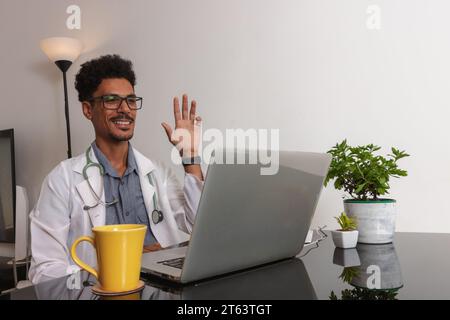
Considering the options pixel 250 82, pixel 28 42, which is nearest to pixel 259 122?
pixel 250 82

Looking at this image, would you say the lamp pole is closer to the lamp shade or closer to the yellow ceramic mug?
the lamp shade

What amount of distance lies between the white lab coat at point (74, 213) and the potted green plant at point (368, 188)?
0.40 m

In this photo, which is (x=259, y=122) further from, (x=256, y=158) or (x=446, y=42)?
(x=256, y=158)

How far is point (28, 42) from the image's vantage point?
2.72m

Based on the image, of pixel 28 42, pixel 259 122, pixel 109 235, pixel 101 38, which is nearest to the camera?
pixel 109 235

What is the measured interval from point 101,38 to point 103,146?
1.08m

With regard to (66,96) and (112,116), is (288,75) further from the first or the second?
(66,96)

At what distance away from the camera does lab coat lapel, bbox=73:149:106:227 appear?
1420mm

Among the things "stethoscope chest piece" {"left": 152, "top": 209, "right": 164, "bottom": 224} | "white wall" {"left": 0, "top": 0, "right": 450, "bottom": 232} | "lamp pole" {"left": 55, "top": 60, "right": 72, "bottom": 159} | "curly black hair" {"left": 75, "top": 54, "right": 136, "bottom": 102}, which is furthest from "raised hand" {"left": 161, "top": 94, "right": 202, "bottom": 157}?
"lamp pole" {"left": 55, "top": 60, "right": 72, "bottom": 159}

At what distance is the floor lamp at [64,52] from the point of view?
7.61 feet

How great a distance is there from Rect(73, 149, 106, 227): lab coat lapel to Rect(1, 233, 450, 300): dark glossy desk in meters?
0.62

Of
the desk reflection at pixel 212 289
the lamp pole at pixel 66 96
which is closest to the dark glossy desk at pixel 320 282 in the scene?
the desk reflection at pixel 212 289

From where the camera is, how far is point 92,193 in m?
1.44

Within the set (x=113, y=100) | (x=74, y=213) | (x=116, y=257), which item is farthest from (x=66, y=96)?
(x=116, y=257)
